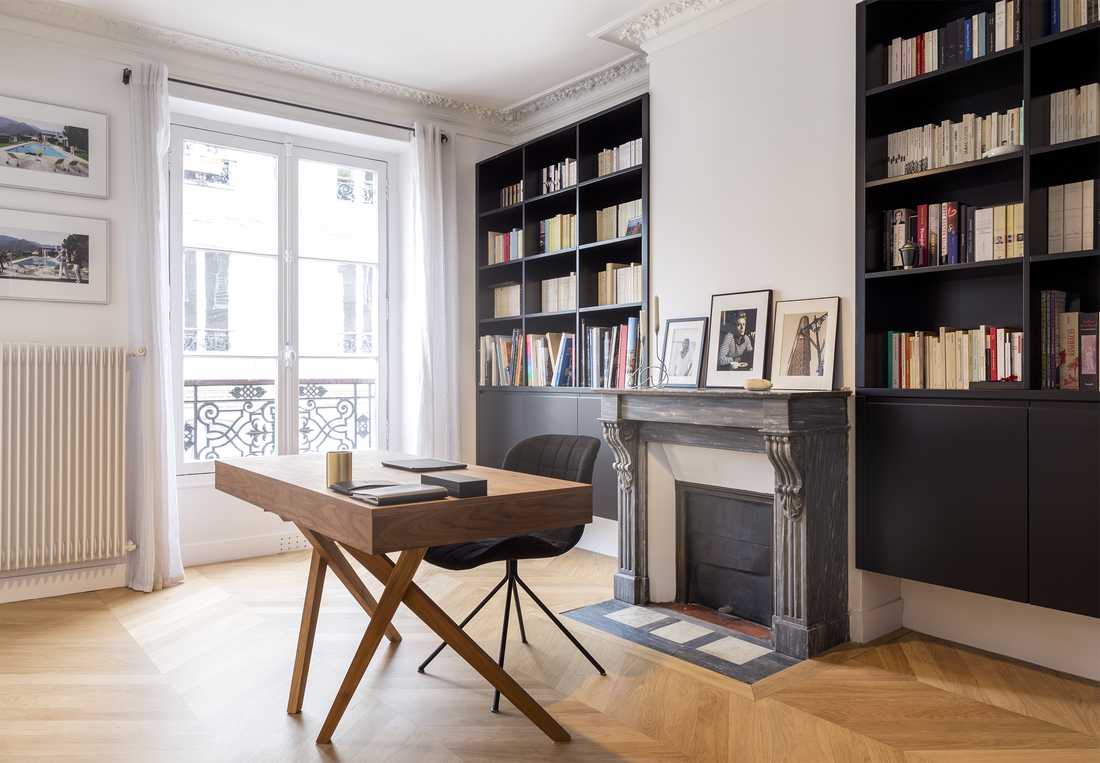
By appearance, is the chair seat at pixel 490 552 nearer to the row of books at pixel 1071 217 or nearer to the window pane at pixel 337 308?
the row of books at pixel 1071 217

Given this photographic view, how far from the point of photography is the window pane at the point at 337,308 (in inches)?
195

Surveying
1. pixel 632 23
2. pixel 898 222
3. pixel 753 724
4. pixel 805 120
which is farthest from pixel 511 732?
pixel 632 23

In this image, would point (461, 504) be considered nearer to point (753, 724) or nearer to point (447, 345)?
point (753, 724)

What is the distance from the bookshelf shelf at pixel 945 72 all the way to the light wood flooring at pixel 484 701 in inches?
87.1

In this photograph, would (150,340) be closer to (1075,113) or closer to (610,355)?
(610,355)

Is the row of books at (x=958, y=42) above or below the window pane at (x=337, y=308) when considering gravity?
above

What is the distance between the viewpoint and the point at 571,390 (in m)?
4.50

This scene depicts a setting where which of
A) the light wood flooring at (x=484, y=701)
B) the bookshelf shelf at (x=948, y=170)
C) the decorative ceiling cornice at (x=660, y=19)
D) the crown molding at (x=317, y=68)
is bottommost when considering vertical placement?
the light wood flooring at (x=484, y=701)

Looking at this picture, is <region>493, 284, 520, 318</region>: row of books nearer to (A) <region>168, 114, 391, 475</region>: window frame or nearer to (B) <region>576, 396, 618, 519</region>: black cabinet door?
(A) <region>168, 114, 391, 475</region>: window frame

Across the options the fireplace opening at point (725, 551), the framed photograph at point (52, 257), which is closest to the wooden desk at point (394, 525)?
the fireplace opening at point (725, 551)

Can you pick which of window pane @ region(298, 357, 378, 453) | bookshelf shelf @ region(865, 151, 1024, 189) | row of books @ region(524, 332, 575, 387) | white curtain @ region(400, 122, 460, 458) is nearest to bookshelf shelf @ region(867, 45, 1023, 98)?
bookshelf shelf @ region(865, 151, 1024, 189)

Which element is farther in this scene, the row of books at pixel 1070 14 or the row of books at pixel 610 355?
the row of books at pixel 610 355

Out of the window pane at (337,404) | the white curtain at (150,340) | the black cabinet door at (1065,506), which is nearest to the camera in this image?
the black cabinet door at (1065,506)

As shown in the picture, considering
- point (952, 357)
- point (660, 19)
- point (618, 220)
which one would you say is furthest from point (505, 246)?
point (952, 357)
